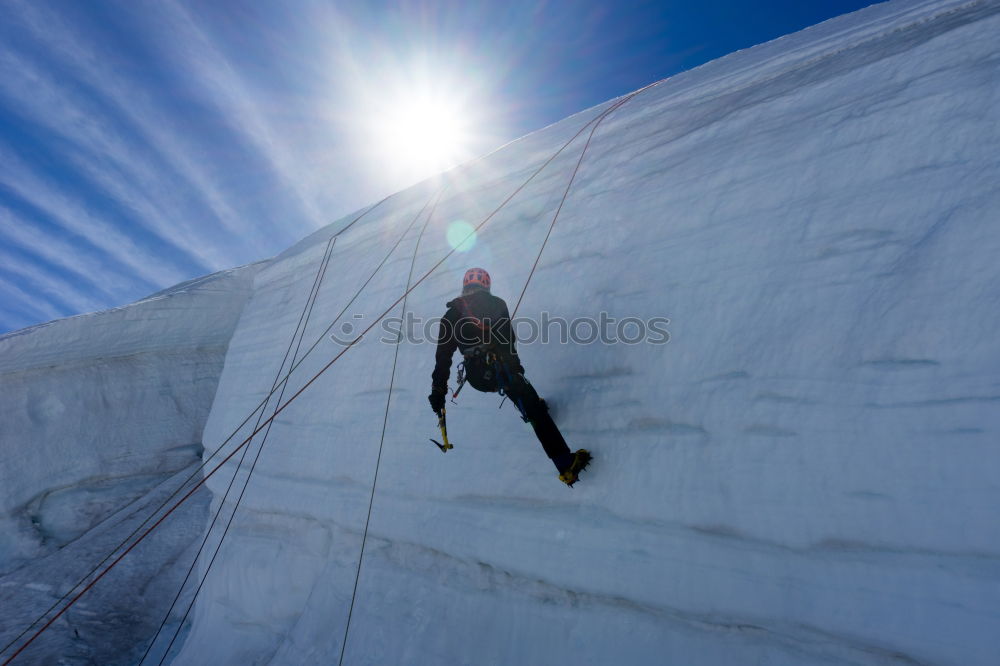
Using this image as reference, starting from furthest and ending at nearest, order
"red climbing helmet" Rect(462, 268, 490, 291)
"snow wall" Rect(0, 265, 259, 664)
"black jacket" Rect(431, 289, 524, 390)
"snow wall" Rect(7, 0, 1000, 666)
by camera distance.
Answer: "snow wall" Rect(0, 265, 259, 664) → "red climbing helmet" Rect(462, 268, 490, 291) → "black jacket" Rect(431, 289, 524, 390) → "snow wall" Rect(7, 0, 1000, 666)

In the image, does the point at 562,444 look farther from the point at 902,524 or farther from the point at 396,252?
the point at 396,252

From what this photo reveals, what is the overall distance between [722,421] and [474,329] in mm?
1567

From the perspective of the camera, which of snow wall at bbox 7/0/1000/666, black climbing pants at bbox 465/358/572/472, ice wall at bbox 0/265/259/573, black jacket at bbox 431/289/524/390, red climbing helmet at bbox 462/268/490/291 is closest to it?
snow wall at bbox 7/0/1000/666

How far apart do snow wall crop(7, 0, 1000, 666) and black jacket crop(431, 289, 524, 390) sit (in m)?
0.53

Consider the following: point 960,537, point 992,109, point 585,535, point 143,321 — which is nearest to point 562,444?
point 585,535

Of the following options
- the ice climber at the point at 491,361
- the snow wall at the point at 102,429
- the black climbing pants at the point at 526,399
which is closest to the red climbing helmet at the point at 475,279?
the ice climber at the point at 491,361

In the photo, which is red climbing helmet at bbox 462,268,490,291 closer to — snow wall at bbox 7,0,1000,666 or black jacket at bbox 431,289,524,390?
black jacket at bbox 431,289,524,390

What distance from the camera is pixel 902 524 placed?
6.60 ft

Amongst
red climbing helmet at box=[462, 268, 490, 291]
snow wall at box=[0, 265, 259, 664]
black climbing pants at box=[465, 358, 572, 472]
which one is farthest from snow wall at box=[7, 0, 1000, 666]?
snow wall at box=[0, 265, 259, 664]

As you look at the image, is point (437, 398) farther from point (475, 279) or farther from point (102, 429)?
point (102, 429)

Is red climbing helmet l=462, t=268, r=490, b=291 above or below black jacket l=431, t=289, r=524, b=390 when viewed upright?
above

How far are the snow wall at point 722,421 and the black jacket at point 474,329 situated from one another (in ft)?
1.72

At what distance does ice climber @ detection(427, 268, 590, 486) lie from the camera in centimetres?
296

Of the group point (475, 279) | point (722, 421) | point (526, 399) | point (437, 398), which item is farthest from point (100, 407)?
point (722, 421)
